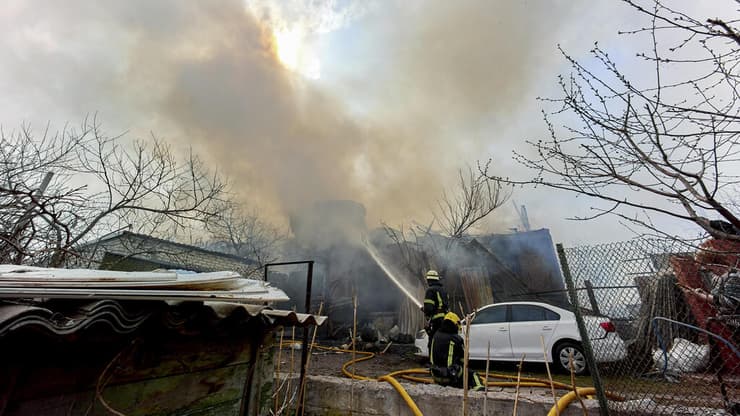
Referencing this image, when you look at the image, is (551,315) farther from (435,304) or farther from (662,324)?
(662,324)

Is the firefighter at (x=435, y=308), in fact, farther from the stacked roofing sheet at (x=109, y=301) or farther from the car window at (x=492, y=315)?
the stacked roofing sheet at (x=109, y=301)

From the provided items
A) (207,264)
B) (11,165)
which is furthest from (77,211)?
(207,264)

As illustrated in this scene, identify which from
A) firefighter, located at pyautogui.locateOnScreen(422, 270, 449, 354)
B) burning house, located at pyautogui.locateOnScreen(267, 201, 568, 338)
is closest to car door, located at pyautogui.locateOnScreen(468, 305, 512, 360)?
firefighter, located at pyautogui.locateOnScreen(422, 270, 449, 354)

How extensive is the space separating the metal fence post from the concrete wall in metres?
0.25

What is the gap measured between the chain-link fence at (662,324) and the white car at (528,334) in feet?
7.66

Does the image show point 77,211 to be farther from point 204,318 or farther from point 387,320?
point 387,320

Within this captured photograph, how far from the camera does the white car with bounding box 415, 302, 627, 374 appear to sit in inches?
235

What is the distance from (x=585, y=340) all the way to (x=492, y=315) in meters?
4.07

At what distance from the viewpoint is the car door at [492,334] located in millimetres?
6703

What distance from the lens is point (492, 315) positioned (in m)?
7.14

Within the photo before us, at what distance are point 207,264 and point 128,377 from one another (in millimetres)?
12593

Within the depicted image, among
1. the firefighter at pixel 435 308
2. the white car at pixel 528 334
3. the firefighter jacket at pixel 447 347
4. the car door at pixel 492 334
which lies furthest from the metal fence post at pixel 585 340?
the car door at pixel 492 334

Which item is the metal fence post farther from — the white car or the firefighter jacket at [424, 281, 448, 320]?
the firefighter jacket at [424, 281, 448, 320]

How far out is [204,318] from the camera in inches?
78.4
